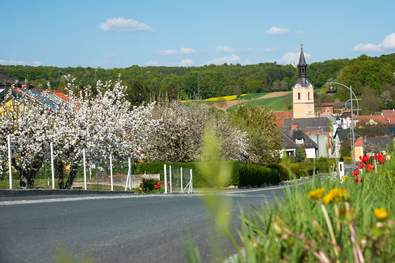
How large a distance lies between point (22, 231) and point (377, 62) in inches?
6727

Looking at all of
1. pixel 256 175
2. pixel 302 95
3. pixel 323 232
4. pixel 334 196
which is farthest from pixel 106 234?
pixel 302 95

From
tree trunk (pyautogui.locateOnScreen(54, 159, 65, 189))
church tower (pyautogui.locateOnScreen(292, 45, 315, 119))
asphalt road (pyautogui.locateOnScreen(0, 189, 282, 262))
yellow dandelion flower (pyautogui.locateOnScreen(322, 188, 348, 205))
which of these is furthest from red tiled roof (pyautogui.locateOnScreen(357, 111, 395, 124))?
yellow dandelion flower (pyautogui.locateOnScreen(322, 188, 348, 205))

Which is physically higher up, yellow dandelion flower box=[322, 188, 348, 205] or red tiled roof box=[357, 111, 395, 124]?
red tiled roof box=[357, 111, 395, 124]

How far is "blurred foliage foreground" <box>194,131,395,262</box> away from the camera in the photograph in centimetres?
234

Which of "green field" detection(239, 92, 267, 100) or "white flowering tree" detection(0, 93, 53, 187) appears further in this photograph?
"green field" detection(239, 92, 267, 100)

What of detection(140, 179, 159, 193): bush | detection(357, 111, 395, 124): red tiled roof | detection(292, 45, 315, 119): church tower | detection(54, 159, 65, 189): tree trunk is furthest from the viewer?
detection(292, 45, 315, 119): church tower

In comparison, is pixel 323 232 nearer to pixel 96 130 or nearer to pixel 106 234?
pixel 106 234

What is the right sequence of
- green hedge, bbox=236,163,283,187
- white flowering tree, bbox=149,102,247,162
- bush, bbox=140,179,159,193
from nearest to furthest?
1. bush, bbox=140,179,159,193
2. green hedge, bbox=236,163,283,187
3. white flowering tree, bbox=149,102,247,162

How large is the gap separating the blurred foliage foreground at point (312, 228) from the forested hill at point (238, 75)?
86.4 meters

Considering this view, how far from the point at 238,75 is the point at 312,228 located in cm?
16203

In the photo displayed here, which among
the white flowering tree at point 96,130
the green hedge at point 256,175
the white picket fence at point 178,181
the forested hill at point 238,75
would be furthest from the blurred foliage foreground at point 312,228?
the forested hill at point 238,75

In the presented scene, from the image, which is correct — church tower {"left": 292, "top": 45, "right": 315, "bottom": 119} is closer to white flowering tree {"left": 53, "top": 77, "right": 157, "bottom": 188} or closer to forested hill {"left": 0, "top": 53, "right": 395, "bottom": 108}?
forested hill {"left": 0, "top": 53, "right": 395, "bottom": 108}

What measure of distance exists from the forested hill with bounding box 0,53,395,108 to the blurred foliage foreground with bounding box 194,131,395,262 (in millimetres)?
86377

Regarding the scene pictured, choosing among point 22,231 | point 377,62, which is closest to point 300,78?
point 377,62
